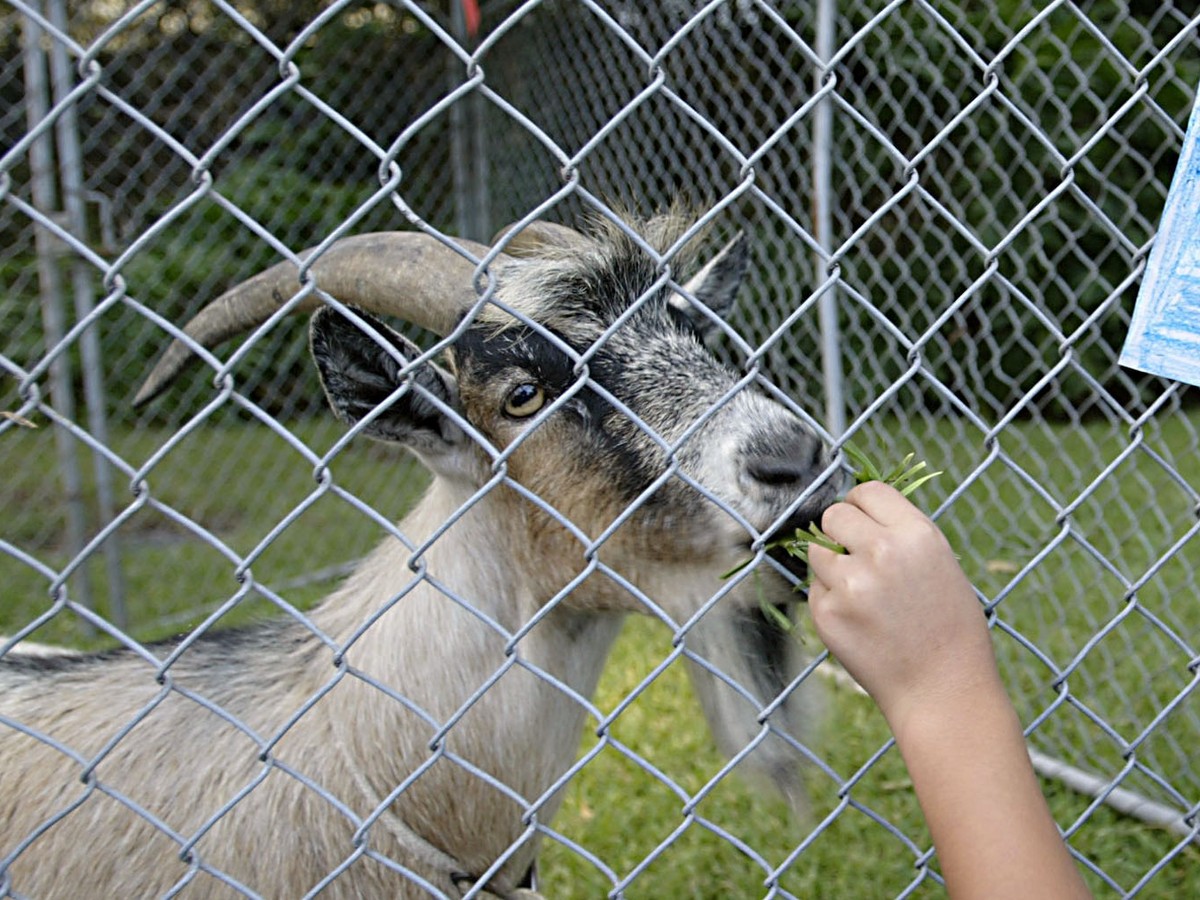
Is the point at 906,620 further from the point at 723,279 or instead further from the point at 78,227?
the point at 78,227

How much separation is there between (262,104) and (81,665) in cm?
166

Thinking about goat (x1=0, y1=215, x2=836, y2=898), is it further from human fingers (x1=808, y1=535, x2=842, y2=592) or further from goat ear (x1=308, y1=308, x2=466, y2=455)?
human fingers (x1=808, y1=535, x2=842, y2=592)

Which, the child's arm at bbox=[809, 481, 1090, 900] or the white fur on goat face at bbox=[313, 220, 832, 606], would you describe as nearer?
the child's arm at bbox=[809, 481, 1090, 900]

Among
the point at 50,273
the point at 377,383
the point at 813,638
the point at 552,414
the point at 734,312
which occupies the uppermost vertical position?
the point at 50,273

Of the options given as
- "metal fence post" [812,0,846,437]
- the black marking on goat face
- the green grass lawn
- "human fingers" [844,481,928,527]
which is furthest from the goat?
"metal fence post" [812,0,846,437]

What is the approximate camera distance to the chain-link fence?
339 cm

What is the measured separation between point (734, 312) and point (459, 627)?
271 cm

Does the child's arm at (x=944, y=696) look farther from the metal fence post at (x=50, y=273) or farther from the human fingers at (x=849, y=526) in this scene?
the metal fence post at (x=50, y=273)

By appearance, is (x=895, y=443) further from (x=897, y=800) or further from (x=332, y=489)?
(x=332, y=489)

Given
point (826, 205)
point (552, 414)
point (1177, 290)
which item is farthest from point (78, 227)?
point (1177, 290)

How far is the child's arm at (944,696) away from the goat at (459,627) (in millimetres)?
473

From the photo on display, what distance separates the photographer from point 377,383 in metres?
1.87

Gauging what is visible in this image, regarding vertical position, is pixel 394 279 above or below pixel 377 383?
above

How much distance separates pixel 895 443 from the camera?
16.6 ft
